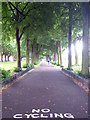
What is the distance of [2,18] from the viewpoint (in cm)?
2269

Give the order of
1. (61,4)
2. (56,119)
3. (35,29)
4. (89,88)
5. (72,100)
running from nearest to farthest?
(56,119) < (72,100) < (89,88) < (61,4) < (35,29)

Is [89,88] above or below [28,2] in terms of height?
below

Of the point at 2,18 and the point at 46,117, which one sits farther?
the point at 2,18

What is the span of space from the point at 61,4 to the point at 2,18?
732 cm

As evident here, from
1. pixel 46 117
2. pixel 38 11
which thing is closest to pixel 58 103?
pixel 46 117

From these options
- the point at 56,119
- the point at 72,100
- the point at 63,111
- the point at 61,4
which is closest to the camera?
the point at 56,119

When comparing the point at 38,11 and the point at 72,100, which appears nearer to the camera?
the point at 72,100

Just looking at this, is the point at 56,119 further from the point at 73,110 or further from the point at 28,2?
the point at 28,2

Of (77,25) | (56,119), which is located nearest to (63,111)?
(56,119)

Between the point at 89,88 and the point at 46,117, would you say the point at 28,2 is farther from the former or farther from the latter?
the point at 46,117

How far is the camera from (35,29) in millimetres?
23797

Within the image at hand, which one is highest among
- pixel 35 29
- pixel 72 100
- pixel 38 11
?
pixel 38 11

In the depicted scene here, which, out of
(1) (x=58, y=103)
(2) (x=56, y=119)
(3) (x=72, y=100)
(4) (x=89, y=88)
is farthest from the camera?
(4) (x=89, y=88)

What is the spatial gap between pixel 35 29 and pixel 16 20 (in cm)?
270
